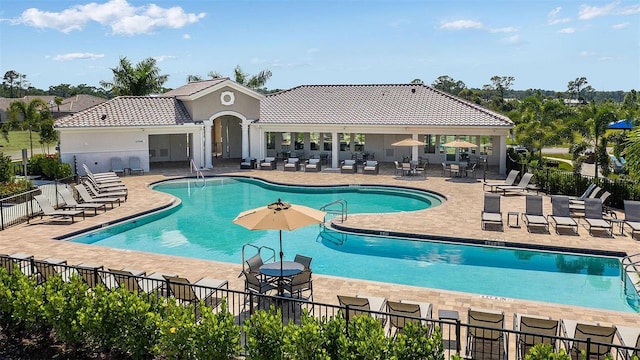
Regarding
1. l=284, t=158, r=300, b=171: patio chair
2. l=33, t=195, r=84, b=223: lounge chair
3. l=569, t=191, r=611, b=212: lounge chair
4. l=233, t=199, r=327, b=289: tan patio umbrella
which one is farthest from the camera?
l=284, t=158, r=300, b=171: patio chair

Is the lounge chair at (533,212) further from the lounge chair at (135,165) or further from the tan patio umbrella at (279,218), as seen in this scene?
the lounge chair at (135,165)

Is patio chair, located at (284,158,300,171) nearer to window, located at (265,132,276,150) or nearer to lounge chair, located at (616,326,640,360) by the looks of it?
window, located at (265,132,276,150)

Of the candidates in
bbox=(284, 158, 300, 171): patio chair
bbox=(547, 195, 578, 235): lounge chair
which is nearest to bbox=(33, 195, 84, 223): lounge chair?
bbox=(284, 158, 300, 171): patio chair

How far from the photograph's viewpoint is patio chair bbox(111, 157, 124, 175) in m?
31.4

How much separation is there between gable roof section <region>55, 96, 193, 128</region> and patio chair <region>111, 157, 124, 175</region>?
214 cm

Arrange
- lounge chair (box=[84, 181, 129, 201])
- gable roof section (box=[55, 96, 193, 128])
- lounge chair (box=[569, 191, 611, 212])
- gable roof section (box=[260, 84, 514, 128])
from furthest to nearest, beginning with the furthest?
gable roof section (box=[260, 84, 514, 128])
gable roof section (box=[55, 96, 193, 128])
lounge chair (box=[84, 181, 129, 201])
lounge chair (box=[569, 191, 611, 212])

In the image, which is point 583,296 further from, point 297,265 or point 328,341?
point 328,341

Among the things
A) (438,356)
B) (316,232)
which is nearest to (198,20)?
(316,232)

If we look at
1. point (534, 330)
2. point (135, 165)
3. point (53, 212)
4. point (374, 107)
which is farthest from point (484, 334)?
point (374, 107)

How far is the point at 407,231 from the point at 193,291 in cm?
935

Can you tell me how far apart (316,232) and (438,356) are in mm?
11537

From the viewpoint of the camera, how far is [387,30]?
38.4m

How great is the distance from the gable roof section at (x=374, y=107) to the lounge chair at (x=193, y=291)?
23.1 metres

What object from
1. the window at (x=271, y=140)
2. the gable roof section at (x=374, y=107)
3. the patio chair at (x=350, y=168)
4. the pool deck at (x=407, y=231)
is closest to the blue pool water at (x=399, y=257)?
the pool deck at (x=407, y=231)
